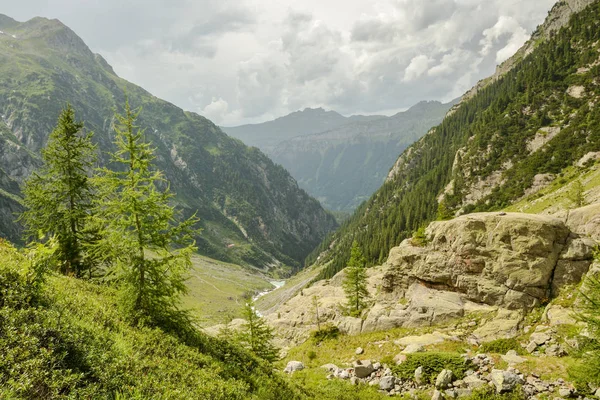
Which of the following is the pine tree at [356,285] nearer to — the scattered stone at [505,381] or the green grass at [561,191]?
the scattered stone at [505,381]

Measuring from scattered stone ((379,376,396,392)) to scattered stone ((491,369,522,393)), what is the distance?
5767 millimetres

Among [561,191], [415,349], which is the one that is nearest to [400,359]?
[415,349]

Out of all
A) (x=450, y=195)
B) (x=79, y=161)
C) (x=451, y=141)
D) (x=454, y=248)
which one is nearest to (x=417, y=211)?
(x=450, y=195)

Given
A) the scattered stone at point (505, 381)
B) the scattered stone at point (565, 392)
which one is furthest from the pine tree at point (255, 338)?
the scattered stone at point (565, 392)

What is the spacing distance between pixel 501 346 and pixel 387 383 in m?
9.12

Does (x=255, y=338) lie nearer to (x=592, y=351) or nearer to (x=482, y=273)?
(x=482, y=273)

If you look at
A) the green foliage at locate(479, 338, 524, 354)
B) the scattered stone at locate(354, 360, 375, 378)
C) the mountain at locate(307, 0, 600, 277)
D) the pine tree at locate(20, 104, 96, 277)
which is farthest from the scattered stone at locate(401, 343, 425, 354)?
the mountain at locate(307, 0, 600, 277)

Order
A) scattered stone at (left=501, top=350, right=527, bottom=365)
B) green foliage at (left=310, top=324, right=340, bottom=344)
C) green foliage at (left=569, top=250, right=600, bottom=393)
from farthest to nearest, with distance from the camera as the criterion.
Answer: green foliage at (left=310, top=324, right=340, bottom=344) → scattered stone at (left=501, top=350, right=527, bottom=365) → green foliage at (left=569, top=250, right=600, bottom=393)

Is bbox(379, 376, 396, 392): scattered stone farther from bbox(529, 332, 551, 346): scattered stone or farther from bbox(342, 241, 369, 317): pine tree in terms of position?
bbox(342, 241, 369, 317): pine tree

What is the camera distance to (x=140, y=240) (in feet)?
46.1

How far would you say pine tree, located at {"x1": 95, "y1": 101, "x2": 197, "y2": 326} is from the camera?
543 inches

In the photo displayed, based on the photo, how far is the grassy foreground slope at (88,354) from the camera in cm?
706

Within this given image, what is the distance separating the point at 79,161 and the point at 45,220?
4.87m

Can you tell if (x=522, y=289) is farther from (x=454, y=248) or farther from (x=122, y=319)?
(x=122, y=319)
